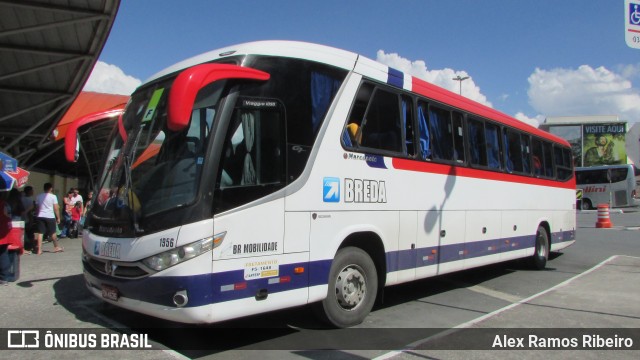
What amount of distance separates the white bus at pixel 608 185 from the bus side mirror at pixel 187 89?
38749mm

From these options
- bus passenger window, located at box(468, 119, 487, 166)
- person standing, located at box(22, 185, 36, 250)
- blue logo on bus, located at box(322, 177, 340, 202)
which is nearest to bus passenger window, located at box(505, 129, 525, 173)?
bus passenger window, located at box(468, 119, 487, 166)

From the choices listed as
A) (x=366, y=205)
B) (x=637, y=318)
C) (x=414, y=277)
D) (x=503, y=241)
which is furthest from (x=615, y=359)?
(x=503, y=241)

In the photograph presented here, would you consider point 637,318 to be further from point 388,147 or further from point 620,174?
point 620,174

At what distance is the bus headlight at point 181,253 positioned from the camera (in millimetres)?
4457

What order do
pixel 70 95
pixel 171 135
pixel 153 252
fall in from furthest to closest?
pixel 70 95 → pixel 171 135 → pixel 153 252

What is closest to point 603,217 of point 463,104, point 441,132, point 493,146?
point 493,146

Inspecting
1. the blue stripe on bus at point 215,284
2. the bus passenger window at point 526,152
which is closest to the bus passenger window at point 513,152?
the bus passenger window at point 526,152

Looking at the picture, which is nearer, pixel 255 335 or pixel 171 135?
pixel 171 135

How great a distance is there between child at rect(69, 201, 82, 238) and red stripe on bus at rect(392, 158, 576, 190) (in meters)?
13.4

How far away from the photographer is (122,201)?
16.2 feet

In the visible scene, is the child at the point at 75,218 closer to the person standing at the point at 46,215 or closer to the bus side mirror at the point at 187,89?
the person standing at the point at 46,215

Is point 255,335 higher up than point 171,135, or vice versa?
point 171,135

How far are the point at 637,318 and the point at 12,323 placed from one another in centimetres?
818

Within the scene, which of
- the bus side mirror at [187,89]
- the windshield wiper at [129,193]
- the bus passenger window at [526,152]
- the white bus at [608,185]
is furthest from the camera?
the white bus at [608,185]
